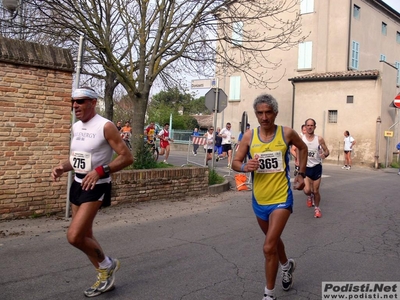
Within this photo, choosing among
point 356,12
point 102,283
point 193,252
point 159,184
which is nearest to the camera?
point 102,283

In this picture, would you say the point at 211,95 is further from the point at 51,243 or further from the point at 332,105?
the point at 332,105

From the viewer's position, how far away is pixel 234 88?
3192 cm

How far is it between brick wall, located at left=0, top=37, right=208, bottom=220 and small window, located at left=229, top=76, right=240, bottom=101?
24044 millimetres

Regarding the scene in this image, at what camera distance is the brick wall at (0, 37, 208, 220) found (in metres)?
7.47

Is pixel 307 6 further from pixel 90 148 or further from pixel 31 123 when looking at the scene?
pixel 90 148

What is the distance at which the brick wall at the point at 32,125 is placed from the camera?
24.5ft

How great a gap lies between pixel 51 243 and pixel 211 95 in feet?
25.6

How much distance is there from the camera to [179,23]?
470 inches

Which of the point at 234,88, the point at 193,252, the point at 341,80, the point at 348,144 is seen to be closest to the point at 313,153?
the point at 193,252

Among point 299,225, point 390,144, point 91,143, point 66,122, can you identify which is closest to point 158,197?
point 66,122

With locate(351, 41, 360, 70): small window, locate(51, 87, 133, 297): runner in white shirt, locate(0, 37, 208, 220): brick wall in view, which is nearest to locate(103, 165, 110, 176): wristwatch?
locate(51, 87, 133, 297): runner in white shirt

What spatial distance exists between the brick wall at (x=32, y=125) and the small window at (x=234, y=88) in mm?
24044

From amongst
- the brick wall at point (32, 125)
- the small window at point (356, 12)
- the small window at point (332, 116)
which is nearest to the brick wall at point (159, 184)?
the brick wall at point (32, 125)

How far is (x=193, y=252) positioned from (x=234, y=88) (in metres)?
26.7
